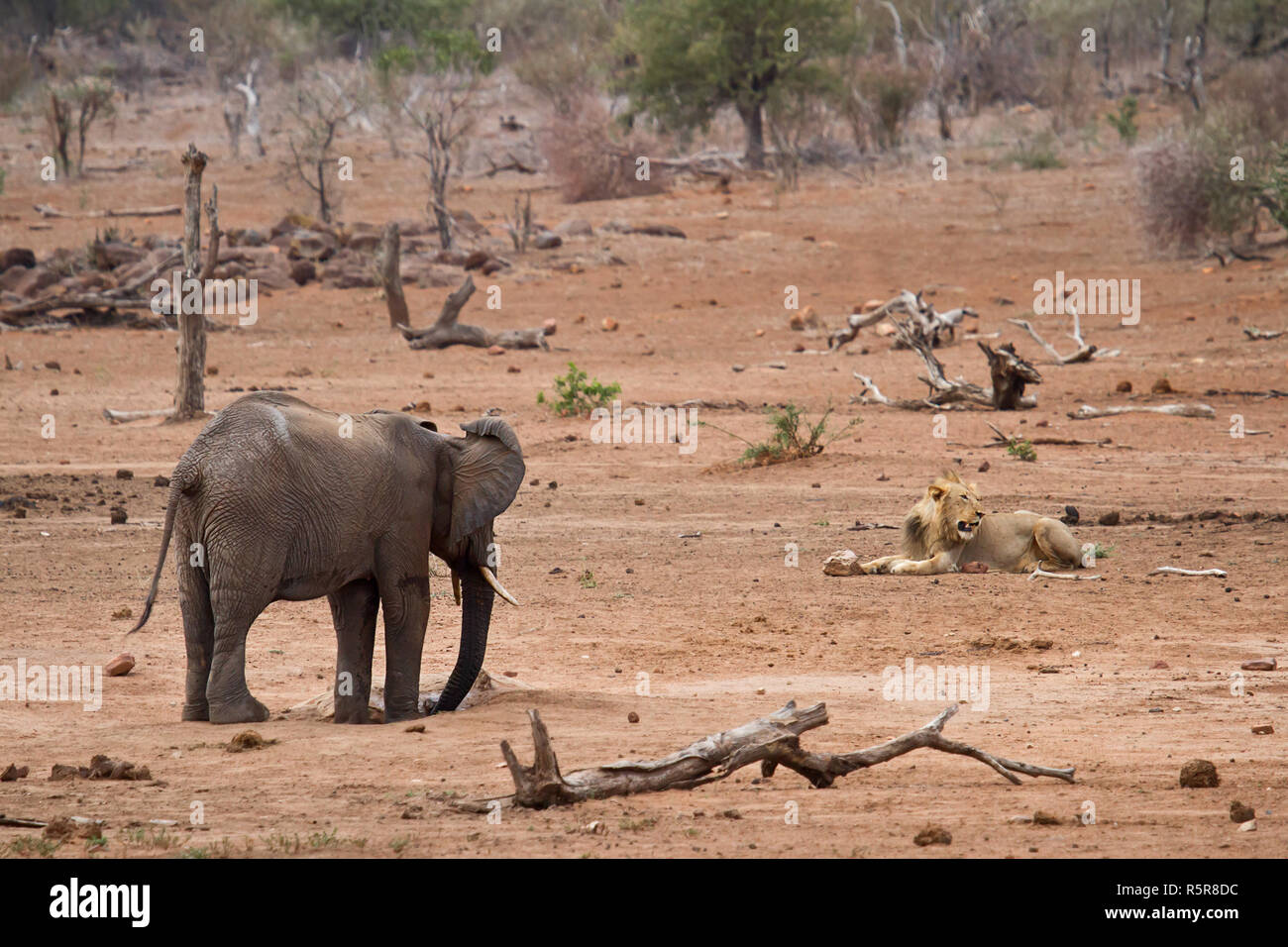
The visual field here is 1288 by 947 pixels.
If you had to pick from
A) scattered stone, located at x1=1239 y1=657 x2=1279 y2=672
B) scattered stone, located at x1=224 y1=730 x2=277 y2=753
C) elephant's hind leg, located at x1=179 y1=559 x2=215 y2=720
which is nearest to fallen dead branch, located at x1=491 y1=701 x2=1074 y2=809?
scattered stone, located at x1=224 y1=730 x2=277 y2=753

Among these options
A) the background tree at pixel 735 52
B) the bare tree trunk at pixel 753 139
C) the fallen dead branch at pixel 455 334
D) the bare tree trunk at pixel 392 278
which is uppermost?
the background tree at pixel 735 52

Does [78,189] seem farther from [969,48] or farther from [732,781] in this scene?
[732,781]

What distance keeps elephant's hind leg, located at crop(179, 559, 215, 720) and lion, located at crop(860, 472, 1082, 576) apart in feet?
17.2

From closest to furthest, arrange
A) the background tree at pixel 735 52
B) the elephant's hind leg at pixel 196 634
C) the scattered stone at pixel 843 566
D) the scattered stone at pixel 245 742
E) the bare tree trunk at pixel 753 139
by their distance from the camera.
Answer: the scattered stone at pixel 245 742 < the elephant's hind leg at pixel 196 634 < the scattered stone at pixel 843 566 < the background tree at pixel 735 52 < the bare tree trunk at pixel 753 139

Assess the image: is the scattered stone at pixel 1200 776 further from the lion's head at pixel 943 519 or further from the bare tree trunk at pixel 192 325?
the bare tree trunk at pixel 192 325

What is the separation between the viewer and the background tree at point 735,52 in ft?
127

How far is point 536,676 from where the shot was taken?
27.8ft

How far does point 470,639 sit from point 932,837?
3.16 m

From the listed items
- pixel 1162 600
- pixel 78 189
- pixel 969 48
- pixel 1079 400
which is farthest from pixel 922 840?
pixel 969 48

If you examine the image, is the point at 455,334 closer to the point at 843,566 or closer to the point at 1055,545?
the point at 843,566

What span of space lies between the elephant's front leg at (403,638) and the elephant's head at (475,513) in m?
0.19

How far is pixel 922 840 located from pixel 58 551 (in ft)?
28.5

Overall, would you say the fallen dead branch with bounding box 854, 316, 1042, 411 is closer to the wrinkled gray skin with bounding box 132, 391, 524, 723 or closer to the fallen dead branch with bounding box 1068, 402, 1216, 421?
the fallen dead branch with bounding box 1068, 402, 1216, 421

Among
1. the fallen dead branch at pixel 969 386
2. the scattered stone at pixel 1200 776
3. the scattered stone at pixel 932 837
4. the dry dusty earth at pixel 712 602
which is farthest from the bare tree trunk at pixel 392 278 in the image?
the scattered stone at pixel 932 837
